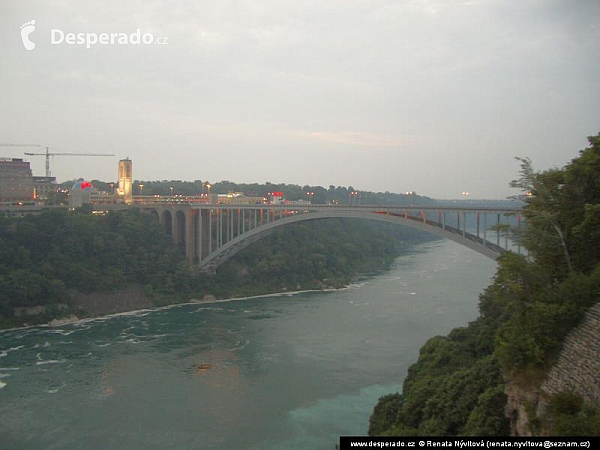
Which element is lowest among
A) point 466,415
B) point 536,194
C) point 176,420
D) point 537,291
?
point 176,420

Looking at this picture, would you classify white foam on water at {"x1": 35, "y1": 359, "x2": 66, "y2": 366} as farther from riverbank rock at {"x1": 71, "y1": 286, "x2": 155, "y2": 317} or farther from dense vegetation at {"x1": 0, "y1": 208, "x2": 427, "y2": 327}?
riverbank rock at {"x1": 71, "y1": 286, "x2": 155, "y2": 317}

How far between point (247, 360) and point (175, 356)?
165 centimetres

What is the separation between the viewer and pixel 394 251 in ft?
112

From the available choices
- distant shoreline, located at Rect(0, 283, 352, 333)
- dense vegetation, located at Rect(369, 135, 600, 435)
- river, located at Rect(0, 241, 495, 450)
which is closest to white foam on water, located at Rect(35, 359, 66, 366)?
river, located at Rect(0, 241, 495, 450)

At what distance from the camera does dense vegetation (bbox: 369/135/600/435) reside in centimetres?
479

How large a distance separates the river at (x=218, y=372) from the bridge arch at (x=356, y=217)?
2479 mm

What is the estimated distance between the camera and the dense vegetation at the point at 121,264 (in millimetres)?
16219

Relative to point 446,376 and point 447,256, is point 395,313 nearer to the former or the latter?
point 446,376

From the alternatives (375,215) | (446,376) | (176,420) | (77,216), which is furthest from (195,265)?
(446,376)

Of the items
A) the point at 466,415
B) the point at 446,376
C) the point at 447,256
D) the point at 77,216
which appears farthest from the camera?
the point at 447,256

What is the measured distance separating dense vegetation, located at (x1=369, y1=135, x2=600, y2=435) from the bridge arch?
18.2 ft

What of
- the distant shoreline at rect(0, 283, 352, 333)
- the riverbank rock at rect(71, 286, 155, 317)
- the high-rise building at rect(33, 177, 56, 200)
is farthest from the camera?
the high-rise building at rect(33, 177, 56, 200)
